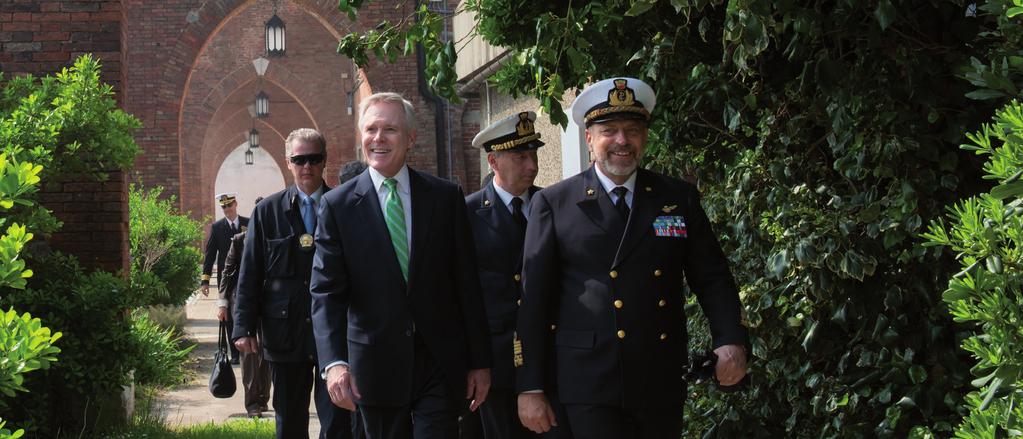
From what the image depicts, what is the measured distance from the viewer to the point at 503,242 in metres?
6.13

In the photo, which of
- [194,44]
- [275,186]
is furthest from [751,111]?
[275,186]

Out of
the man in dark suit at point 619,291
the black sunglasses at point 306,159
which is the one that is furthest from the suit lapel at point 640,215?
the black sunglasses at point 306,159

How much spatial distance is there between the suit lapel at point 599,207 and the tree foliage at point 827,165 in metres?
0.58

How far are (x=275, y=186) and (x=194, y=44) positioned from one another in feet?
153

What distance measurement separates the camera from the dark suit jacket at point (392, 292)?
4727 millimetres

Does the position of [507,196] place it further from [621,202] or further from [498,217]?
[621,202]

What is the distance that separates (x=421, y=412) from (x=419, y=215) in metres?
0.76

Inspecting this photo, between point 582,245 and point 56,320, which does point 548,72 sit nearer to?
point 582,245

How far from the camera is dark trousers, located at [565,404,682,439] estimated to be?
430 centimetres

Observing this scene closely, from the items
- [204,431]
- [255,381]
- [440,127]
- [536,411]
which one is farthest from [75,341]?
[440,127]

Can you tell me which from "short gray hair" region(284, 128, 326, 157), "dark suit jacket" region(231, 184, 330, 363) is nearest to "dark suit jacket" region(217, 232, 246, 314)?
"dark suit jacket" region(231, 184, 330, 363)

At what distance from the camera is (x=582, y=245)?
4.39 metres

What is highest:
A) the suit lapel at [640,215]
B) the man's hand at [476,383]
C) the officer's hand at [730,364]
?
the suit lapel at [640,215]

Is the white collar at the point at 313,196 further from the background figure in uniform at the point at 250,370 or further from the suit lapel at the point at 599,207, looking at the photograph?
the suit lapel at the point at 599,207
